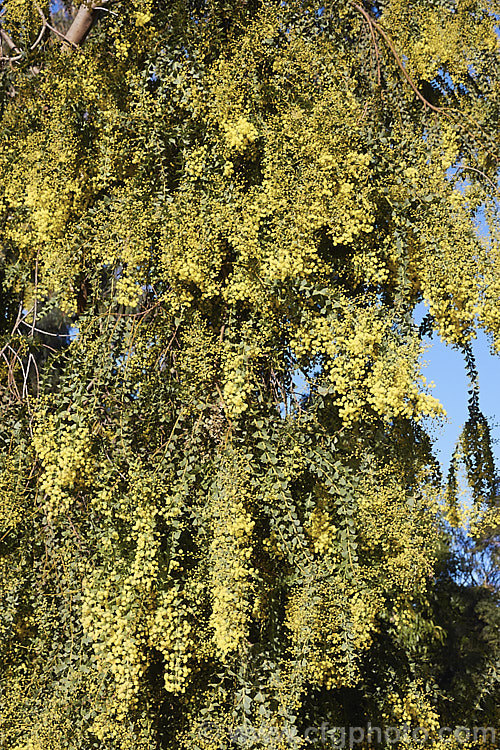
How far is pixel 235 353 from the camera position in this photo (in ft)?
8.74

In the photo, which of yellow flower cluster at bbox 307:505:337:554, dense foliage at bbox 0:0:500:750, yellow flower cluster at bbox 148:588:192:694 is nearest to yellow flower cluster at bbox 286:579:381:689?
dense foliage at bbox 0:0:500:750

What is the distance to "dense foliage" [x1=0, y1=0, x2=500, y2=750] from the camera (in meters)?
2.55

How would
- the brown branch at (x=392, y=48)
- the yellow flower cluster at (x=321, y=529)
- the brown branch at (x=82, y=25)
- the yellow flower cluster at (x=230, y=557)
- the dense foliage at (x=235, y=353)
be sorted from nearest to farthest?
the yellow flower cluster at (x=230, y=557)
the dense foliage at (x=235, y=353)
the yellow flower cluster at (x=321, y=529)
the brown branch at (x=392, y=48)
the brown branch at (x=82, y=25)

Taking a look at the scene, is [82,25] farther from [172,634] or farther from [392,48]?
[172,634]

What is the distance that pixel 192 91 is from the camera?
9.48 feet

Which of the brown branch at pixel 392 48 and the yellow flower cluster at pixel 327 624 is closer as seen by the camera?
the yellow flower cluster at pixel 327 624

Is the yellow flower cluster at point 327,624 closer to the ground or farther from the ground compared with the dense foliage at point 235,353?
closer to the ground

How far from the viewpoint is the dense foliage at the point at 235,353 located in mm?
2551

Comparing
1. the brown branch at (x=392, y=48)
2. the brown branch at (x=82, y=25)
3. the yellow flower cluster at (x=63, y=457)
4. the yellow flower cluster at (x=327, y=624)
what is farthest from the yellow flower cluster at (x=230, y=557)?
the brown branch at (x=82, y=25)

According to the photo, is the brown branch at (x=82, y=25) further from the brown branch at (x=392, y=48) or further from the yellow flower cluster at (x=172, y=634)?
the yellow flower cluster at (x=172, y=634)

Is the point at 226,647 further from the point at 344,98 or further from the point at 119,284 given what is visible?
the point at 344,98

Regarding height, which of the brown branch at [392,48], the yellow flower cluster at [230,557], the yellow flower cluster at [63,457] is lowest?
the yellow flower cluster at [230,557]

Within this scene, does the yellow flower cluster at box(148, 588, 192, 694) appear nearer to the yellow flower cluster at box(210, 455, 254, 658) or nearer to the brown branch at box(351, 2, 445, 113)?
the yellow flower cluster at box(210, 455, 254, 658)

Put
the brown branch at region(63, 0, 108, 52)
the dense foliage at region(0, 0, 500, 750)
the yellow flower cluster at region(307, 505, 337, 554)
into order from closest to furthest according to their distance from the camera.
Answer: the dense foliage at region(0, 0, 500, 750) < the yellow flower cluster at region(307, 505, 337, 554) < the brown branch at region(63, 0, 108, 52)
